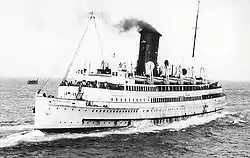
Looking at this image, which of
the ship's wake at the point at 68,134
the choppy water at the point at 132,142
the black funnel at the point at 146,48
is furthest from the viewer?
the black funnel at the point at 146,48

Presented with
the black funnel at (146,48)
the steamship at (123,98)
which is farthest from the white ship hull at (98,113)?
the black funnel at (146,48)

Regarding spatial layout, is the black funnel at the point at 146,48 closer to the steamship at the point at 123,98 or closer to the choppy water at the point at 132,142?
the steamship at the point at 123,98

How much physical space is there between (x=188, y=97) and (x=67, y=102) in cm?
1774

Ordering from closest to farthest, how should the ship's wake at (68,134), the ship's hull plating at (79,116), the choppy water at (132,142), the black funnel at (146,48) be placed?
the choppy water at (132,142), the ship's wake at (68,134), the ship's hull plating at (79,116), the black funnel at (146,48)

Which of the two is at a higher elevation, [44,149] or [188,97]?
[188,97]

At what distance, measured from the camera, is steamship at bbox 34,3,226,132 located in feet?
91.2

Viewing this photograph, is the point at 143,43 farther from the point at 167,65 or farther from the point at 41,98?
the point at 41,98

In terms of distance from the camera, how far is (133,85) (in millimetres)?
32531

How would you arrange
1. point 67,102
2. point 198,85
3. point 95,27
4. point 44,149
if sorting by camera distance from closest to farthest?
point 44,149 < point 67,102 < point 95,27 < point 198,85

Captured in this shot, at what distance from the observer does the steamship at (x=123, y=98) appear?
27784 mm

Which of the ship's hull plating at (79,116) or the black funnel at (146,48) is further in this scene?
the black funnel at (146,48)

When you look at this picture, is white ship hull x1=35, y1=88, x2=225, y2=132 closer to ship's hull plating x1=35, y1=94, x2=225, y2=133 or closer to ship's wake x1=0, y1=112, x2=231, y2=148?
ship's hull plating x1=35, y1=94, x2=225, y2=133

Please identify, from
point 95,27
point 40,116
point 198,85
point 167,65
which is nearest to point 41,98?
point 40,116

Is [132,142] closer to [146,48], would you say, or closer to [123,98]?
[123,98]
